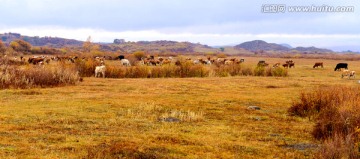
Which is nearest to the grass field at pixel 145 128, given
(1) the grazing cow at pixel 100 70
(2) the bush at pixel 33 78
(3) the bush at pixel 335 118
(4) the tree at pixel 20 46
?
(3) the bush at pixel 335 118

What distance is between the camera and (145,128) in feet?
40.5

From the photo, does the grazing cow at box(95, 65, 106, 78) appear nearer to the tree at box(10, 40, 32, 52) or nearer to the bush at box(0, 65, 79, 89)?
the bush at box(0, 65, 79, 89)

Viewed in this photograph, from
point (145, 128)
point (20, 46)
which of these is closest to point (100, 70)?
point (145, 128)

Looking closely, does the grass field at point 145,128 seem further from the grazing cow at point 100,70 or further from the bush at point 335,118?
the grazing cow at point 100,70

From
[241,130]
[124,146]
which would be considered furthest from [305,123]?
[124,146]

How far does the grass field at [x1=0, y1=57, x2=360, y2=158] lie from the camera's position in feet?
31.1

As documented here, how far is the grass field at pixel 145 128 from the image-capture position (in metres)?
9.48

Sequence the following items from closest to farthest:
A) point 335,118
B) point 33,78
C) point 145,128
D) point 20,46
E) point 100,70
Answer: point 335,118, point 145,128, point 33,78, point 100,70, point 20,46

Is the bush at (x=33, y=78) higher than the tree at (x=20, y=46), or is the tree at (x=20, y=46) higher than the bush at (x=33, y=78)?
the tree at (x=20, y=46)

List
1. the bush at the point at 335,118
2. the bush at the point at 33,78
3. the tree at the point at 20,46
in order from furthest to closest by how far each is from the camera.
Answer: the tree at the point at 20,46
the bush at the point at 33,78
the bush at the point at 335,118

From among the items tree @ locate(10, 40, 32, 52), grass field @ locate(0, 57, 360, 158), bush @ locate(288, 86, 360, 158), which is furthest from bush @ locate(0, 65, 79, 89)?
tree @ locate(10, 40, 32, 52)

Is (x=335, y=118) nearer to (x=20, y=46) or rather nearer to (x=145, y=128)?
(x=145, y=128)

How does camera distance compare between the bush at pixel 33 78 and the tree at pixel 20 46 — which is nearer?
the bush at pixel 33 78

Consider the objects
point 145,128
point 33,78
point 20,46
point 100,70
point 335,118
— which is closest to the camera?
point 335,118
